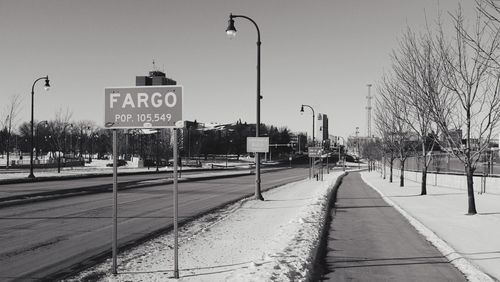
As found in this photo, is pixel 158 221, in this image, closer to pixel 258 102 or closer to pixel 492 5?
pixel 258 102

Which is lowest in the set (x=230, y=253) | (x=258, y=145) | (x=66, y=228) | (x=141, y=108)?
(x=66, y=228)

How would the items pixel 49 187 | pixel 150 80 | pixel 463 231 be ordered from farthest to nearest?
pixel 49 187 < pixel 463 231 < pixel 150 80

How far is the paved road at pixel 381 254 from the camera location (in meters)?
6.93

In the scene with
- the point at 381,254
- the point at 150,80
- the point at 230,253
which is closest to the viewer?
the point at 230,253

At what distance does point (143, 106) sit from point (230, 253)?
3259 mm

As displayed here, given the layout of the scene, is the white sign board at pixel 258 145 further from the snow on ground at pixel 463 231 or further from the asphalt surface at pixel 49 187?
the asphalt surface at pixel 49 187

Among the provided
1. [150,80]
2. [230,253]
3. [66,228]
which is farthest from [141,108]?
[66,228]

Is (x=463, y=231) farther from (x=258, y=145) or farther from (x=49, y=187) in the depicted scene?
(x=49, y=187)

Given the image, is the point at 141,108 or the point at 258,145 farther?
the point at 258,145

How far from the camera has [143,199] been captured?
64.1 ft

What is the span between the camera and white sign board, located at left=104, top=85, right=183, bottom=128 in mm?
6285

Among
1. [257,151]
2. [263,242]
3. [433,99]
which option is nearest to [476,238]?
[263,242]

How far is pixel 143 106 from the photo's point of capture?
6.40 metres

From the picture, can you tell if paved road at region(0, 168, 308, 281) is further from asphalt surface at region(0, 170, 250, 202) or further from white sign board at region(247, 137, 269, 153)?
asphalt surface at region(0, 170, 250, 202)
